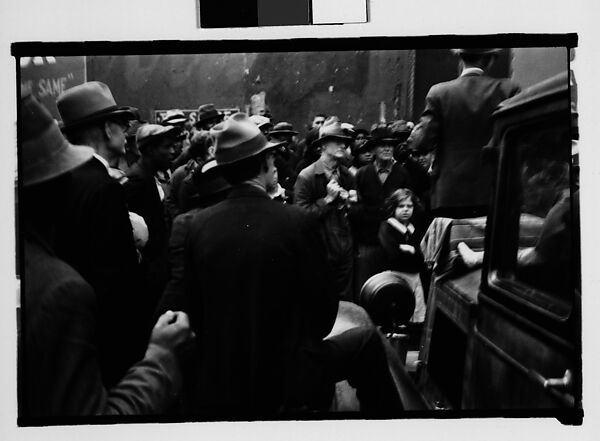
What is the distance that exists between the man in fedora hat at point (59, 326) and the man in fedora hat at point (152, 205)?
17 cm

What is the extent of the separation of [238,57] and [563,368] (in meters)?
1.97

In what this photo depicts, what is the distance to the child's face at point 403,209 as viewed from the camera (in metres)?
3.82

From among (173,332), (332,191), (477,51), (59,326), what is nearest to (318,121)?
(332,191)

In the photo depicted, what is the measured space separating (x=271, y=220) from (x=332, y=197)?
30 cm

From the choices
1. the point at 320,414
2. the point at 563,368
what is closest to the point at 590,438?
the point at 563,368

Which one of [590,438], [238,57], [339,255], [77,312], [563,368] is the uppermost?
[238,57]

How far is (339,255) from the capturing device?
148 inches

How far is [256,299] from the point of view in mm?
3738

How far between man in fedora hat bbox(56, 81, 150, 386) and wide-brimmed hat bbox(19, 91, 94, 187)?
0.16 ft

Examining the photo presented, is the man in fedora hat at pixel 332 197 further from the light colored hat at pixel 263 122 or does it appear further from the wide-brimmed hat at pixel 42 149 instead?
the wide-brimmed hat at pixel 42 149

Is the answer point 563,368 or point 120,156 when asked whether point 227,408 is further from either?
point 563,368

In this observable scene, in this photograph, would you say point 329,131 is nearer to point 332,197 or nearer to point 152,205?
point 332,197

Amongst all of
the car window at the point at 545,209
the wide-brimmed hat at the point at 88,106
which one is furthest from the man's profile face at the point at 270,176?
the car window at the point at 545,209

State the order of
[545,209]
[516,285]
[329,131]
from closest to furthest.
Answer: [516,285] → [545,209] → [329,131]
